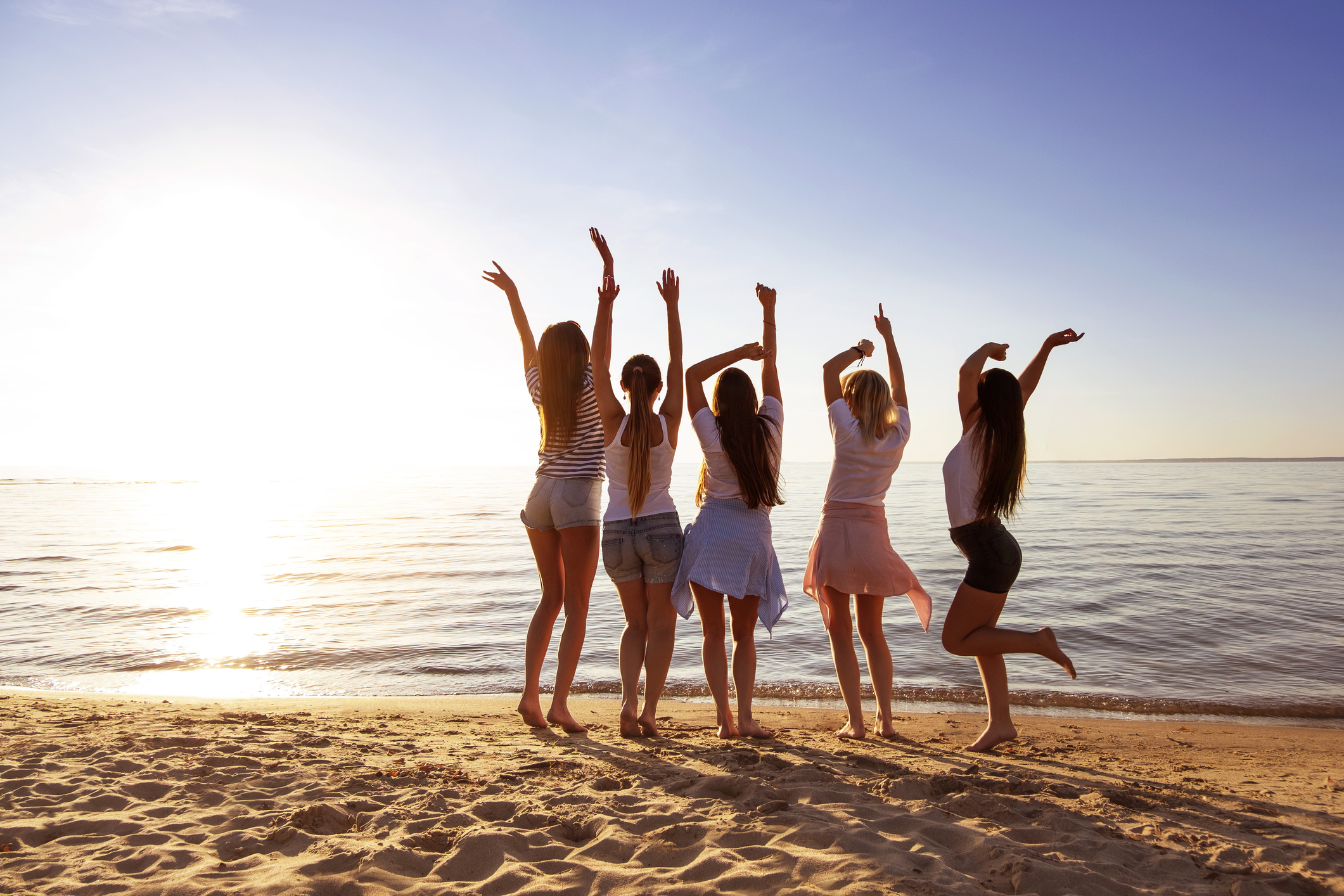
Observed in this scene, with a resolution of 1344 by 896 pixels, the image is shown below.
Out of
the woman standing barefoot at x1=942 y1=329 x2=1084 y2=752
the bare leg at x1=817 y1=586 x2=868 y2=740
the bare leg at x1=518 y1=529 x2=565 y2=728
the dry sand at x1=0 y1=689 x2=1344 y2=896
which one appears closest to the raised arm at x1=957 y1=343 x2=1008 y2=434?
the woman standing barefoot at x1=942 y1=329 x2=1084 y2=752

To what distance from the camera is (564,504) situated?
4.54 meters

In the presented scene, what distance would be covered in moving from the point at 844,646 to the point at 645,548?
1371 millimetres

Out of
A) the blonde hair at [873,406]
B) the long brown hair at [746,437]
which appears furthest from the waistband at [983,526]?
the long brown hair at [746,437]

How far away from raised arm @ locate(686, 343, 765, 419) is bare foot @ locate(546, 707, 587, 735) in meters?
2.09

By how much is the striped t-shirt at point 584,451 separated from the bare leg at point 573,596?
0.34 m

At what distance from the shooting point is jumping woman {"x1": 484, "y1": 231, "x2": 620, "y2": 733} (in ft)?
15.0

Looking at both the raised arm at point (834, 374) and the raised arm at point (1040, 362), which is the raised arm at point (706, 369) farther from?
the raised arm at point (1040, 362)

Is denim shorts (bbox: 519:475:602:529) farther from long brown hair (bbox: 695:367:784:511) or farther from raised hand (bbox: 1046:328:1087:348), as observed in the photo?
raised hand (bbox: 1046:328:1087:348)

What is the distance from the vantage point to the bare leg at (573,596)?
15.0ft

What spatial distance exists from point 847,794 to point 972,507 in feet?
5.63

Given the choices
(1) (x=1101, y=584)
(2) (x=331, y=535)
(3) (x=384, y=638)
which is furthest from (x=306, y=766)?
(2) (x=331, y=535)

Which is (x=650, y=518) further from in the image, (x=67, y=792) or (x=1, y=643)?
(x=1, y=643)

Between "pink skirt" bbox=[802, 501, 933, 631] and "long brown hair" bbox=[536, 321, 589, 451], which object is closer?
"pink skirt" bbox=[802, 501, 933, 631]

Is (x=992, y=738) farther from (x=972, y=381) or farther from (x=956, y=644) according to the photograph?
(x=972, y=381)
